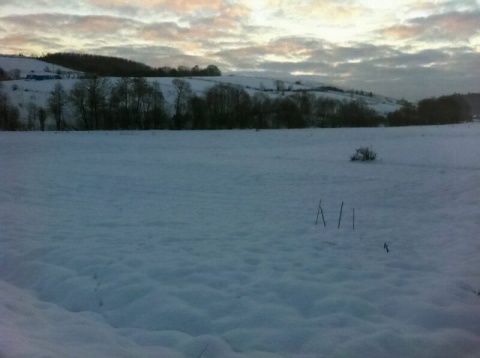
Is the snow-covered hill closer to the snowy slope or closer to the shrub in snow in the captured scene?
the snowy slope

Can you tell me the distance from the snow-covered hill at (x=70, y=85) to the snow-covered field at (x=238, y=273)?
77.1 meters

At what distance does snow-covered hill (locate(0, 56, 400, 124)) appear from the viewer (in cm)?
9131

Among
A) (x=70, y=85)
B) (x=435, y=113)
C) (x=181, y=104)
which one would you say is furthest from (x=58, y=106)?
(x=435, y=113)

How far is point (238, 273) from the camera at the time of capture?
6.41 metres

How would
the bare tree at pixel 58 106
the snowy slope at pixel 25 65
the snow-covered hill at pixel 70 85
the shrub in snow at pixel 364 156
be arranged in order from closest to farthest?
the shrub in snow at pixel 364 156, the bare tree at pixel 58 106, the snow-covered hill at pixel 70 85, the snowy slope at pixel 25 65

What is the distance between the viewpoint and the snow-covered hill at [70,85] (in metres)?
91.3

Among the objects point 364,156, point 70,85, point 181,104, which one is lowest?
point 364,156

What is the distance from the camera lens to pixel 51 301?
5617mm

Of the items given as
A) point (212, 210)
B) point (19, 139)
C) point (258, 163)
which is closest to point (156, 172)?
point (258, 163)

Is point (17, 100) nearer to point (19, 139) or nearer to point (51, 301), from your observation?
point (19, 139)

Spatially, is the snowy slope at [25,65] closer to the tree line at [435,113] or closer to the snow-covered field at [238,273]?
the tree line at [435,113]

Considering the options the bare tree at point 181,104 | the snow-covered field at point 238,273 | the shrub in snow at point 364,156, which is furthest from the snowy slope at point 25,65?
the snow-covered field at point 238,273

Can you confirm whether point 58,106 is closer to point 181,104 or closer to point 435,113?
point 181,104

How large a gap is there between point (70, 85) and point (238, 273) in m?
99.5
